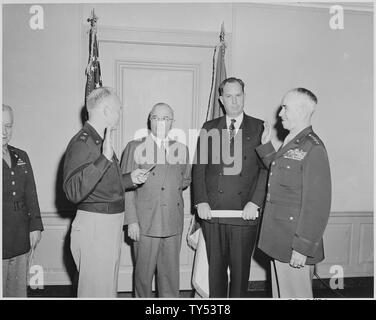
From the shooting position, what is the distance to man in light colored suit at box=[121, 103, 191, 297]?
8.07ft

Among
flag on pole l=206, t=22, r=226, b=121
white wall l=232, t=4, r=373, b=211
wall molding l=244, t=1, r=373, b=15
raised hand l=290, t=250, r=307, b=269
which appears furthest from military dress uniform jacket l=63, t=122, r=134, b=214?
wall molding l=244, t=1, r=373, b=15

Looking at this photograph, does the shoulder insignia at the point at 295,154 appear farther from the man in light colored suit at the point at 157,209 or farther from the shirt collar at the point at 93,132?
the shirt collar at the point at 93,132

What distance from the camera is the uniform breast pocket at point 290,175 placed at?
204 centimetres

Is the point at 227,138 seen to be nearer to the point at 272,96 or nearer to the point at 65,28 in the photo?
the point at 272,96

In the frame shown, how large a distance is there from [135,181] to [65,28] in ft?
5.48

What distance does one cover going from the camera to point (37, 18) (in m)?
3.00

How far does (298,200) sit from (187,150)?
36.7 inches

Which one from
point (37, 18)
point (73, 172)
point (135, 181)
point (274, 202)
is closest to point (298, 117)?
point (274, 202)

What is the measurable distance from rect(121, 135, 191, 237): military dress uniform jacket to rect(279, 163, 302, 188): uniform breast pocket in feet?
2.55

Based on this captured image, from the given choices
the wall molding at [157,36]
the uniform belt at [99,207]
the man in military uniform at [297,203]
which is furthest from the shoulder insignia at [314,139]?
the wall molding at [157,36]

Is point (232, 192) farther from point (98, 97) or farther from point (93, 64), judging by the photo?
point (93, 64)

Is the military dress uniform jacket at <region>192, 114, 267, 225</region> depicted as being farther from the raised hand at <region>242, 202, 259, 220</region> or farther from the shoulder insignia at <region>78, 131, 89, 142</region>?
the shoulder insignia at <region>78, 131, 89, 142</region>

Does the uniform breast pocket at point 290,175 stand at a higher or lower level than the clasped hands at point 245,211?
higher

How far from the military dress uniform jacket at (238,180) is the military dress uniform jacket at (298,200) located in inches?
10.2
